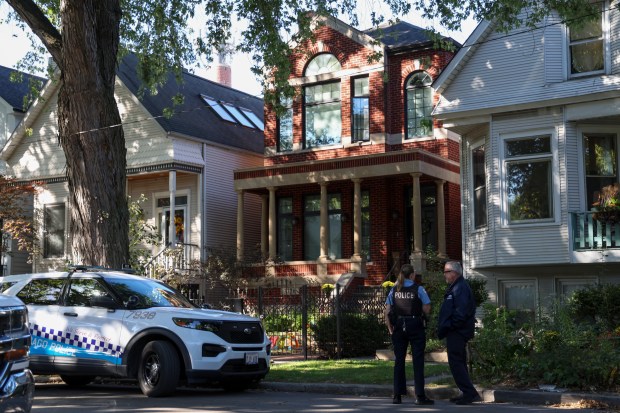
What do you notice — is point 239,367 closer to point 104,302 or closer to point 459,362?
point 104,302

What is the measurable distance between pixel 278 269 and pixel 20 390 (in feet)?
64.9

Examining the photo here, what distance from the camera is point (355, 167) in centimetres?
2452

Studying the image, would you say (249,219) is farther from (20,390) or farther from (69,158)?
(20,390)

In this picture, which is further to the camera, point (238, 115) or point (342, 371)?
point (238, 115)

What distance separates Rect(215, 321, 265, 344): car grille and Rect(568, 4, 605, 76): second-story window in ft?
33.9

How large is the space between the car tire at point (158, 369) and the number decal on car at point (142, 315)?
36 centimetres

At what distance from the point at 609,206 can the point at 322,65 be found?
12271mm

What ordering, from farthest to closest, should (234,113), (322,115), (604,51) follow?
(234,113)
(322,115)
(604,51)

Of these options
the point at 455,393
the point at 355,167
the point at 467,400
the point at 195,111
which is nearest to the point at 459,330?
the point at 467,400

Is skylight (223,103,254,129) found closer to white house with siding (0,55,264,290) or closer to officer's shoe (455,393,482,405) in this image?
white house with siding (0,55,264,290)

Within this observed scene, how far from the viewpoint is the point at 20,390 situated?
6270 millimetres

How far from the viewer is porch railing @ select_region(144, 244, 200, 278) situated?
2575cm

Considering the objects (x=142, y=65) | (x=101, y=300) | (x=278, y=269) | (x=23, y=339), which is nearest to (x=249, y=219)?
(x=278, y=269)

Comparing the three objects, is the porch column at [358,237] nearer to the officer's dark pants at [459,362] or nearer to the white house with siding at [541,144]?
the white house with siding at [541,144]
